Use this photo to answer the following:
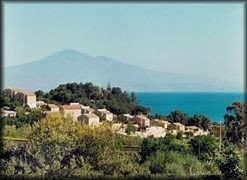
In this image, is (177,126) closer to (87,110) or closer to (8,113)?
(87,110)

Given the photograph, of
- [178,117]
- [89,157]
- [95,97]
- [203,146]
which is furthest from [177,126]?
[89,157]

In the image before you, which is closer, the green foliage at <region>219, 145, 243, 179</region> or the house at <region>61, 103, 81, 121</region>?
the green foliage at <region>219, 145, 243, 179</region>

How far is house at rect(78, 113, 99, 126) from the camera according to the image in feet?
16.8

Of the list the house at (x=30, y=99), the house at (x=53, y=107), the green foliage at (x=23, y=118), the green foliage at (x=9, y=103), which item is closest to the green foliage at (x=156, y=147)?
the house at (x=53, y=107)

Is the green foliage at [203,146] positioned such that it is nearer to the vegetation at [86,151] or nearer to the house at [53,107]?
the vegetation at [86,151]

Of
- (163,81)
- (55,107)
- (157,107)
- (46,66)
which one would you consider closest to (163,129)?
(157,107)

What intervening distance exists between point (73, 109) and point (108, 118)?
1.28 ft

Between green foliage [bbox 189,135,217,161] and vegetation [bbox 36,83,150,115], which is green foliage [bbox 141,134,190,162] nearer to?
green foliage [bbox 189,135,217,161]

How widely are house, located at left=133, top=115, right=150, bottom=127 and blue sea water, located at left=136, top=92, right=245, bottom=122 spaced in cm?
11

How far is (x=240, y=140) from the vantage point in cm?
574

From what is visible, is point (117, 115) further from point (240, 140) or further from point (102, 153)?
point (240, 140)

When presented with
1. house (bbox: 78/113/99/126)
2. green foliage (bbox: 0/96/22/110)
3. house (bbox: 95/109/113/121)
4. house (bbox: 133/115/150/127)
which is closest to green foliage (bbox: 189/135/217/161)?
house (bbox: 133/115/150/127)

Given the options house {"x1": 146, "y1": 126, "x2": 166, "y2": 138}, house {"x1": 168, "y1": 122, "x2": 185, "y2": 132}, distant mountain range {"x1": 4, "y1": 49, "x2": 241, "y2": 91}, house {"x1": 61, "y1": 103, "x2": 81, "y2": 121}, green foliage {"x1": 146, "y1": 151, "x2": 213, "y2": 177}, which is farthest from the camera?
house {"x1": 168, "y1": 122, "x2": 185, "y2": 132}

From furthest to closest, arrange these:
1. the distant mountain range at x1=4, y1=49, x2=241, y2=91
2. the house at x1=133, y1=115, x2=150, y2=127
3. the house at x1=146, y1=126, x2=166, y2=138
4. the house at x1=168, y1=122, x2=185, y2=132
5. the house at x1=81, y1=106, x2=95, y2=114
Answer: the house at x1=168, y1=122, x2=185, y2=132
the house at x1=133, y1=115, x2=150, y2=127
the house at x1=146, y1=126, x2=166, y2=138
the house at x1=81, y1=106, x2=95, y2=114
the distant mountain range at x1=4, y1=49, x2=241, y2=91
